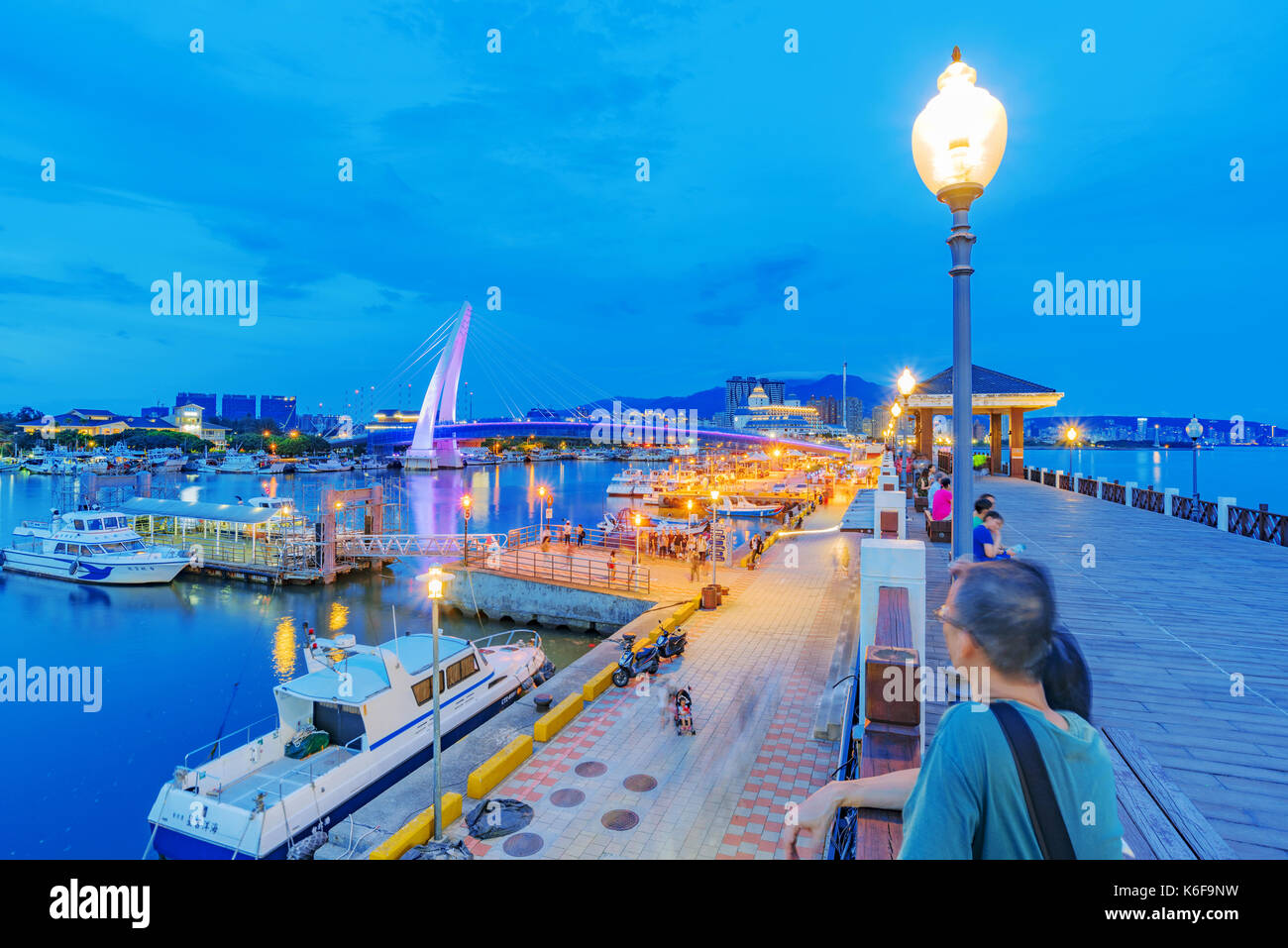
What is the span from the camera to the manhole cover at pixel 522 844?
6.93 metres

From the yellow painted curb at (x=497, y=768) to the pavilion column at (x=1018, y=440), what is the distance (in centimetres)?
2761

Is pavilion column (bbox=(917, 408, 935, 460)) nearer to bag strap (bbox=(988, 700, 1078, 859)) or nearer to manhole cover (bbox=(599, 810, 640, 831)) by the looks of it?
manhole cover (bbox=(599, 810, 640, 831))

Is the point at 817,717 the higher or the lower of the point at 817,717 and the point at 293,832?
the higher

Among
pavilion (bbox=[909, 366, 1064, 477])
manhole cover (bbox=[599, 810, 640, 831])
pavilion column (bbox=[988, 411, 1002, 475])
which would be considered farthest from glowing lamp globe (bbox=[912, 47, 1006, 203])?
pavilion column (bbox=[988, 411, 1002, 475])

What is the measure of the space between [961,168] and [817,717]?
8.18 m

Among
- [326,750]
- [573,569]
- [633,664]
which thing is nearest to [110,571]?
[573,569]

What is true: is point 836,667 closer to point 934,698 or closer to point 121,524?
point 934,698

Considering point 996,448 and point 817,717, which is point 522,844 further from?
point 996,448

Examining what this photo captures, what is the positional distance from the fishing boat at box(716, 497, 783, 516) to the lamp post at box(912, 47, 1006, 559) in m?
43.7

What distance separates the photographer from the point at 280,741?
35.1ft

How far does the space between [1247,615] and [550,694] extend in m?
10.3

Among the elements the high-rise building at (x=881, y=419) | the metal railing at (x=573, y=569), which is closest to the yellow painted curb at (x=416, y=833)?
the metal railing at (x=573, y=569)

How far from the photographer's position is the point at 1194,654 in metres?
6.14
